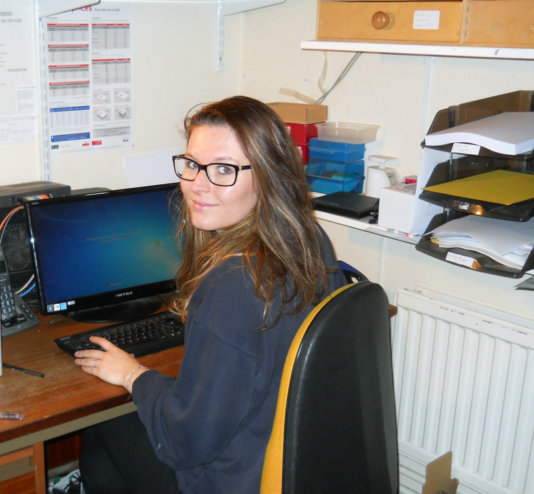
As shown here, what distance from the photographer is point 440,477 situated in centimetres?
203

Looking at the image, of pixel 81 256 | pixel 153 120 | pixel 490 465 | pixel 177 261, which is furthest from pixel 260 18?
pixel 490 465

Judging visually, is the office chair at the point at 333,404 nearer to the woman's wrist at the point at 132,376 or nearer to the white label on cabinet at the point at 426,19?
the woman's wrist at the point at 132,376

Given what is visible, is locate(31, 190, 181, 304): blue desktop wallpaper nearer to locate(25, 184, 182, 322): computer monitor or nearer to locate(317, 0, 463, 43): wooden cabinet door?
locate(25, 184, 182, 322): computer monitor

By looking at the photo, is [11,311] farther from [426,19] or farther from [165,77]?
[426,19]

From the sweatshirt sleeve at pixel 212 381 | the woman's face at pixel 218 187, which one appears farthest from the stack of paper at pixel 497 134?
the sweatshirt sleeve at pixel 212 381

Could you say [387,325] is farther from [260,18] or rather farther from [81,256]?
[260,18]

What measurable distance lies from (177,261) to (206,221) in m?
0.58

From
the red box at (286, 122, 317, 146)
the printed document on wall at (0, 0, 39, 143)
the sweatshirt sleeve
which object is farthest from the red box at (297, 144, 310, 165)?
the sweatshirt sleeve

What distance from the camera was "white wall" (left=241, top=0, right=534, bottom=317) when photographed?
189 centimetres

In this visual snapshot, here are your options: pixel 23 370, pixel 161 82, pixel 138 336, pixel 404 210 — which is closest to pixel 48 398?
pixel 23 370

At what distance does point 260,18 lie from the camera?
2375 millimetres

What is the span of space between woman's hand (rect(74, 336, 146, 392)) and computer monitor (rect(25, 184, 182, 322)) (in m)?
0.23

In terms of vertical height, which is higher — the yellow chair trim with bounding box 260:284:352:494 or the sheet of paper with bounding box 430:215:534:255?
the sheet of paper with bounding box 430:215:534:255

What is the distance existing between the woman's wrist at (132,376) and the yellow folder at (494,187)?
2.62ft
